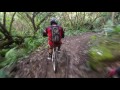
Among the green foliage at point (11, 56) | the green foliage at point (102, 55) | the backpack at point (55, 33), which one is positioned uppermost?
the backpack at point (55, 33)

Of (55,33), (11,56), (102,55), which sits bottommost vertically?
(11,56)

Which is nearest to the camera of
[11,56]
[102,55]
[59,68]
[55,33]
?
[55,33]

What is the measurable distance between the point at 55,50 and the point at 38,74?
1.13 metres

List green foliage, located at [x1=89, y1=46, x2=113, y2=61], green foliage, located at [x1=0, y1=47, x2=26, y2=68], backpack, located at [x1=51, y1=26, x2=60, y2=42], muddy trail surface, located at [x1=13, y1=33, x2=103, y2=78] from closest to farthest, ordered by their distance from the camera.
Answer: muddy trail surface, located at [x1=13, y1=33, x2=103, y2=78] → backpack, located at [x1=51, y1=26, x2=60, y2=42] → green foliage, located at [x1=89, y1=46, x2=113, y2=61] → green foliage, located at [x1=0, y1=47, x2=26, y2=68]

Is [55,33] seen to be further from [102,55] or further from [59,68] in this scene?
[102,55]

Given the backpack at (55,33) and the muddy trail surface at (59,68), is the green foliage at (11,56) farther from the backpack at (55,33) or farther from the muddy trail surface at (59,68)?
the backpack at (55,33)

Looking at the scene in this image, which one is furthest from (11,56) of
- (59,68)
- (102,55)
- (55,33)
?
(102,55)

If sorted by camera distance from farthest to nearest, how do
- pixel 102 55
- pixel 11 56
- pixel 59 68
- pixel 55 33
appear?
pixel 11 56 → pixel 102 55 → pixel 59 68 → pixel 55 33

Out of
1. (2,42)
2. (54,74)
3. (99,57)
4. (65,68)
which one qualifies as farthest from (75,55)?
(2,42)

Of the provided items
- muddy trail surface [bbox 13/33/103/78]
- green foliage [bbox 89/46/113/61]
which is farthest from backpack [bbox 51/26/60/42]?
green foliage [bbox 89/46/113/61]

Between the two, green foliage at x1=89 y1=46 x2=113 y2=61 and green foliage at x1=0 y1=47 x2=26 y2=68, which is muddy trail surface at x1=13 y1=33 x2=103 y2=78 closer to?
green foliage at x1=89 y1=46 x2=113 y2=61

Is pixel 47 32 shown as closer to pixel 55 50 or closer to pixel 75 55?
pixel 55 50

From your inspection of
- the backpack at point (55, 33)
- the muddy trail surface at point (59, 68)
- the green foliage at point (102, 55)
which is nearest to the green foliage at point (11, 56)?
the muddy trail surface at point (59, 68)
